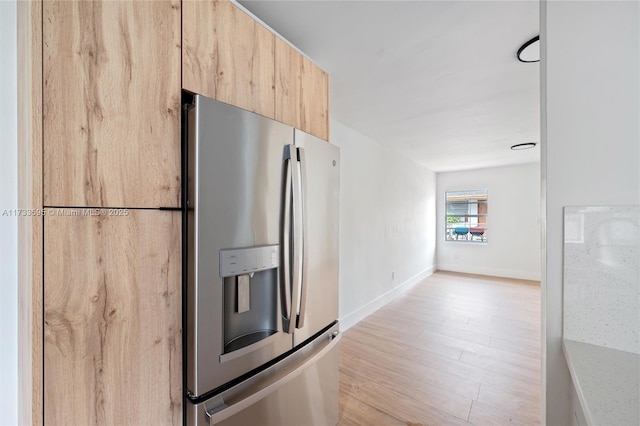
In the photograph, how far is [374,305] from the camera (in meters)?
3.75

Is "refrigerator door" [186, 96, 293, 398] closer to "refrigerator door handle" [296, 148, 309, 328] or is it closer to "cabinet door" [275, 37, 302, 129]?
→ "refrigerator door handle" [296, 148, 309, 328]

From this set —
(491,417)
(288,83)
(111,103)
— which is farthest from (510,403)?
(111,103)

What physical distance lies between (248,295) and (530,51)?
7.30 ft

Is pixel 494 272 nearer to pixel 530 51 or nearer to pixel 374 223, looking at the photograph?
pixel 374 223

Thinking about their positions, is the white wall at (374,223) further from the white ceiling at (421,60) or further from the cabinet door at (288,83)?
the cabinet door at (288,83)

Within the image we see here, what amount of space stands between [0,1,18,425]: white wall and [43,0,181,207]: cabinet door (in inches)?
10.5

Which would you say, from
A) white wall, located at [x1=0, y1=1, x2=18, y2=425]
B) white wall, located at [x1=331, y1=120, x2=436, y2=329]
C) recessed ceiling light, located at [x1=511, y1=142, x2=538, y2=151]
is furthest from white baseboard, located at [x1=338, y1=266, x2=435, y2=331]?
recessed ceiling light, located at [x1=511, y1=142, x2=538, y2=151]

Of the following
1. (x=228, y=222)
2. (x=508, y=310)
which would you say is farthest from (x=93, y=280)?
(x=508, y=310)

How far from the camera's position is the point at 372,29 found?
4.97 ft

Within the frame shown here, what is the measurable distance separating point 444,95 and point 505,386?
2.48 meters

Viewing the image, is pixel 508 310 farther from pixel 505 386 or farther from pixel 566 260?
pixel 566 260

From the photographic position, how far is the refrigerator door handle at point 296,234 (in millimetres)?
1258

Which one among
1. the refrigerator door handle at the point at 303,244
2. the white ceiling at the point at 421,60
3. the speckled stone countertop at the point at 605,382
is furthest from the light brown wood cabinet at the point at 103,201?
the speckled stone countertop at the point at 605,382

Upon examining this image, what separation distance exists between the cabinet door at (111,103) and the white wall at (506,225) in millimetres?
6511
